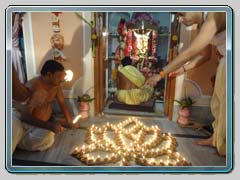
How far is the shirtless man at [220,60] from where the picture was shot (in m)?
1.73

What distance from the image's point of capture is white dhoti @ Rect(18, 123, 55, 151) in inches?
71.7

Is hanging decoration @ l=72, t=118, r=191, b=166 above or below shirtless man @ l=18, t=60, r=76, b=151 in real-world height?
below

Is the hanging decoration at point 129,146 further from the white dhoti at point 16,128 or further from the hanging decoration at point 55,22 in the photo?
the hanging decoration at point 55,22

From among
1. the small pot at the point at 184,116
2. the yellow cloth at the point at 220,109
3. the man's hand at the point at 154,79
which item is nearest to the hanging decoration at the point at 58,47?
the man's hand at the point at 154,79

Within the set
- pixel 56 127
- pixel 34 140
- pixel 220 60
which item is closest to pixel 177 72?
pixel 220 60

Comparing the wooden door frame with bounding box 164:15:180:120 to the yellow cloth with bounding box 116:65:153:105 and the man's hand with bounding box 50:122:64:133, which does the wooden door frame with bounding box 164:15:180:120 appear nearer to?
the yellow cloth with bounding box 116:65:153:105

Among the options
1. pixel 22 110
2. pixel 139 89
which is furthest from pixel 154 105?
pixel 22 110

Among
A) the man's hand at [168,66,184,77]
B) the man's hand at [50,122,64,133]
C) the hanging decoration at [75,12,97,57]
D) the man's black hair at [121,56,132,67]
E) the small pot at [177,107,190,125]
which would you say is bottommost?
the man's hand at [50,122,64,133]

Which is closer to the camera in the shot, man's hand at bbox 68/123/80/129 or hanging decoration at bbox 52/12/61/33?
hanging decoration at bbox 52/12/61/33

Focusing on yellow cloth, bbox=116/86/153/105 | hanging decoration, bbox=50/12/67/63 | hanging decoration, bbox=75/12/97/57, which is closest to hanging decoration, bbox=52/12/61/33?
hanging decoration, bbox=50/12/67/63

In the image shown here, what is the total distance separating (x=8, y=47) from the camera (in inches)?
69.4

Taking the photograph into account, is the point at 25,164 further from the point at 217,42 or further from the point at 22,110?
the point at 217,42

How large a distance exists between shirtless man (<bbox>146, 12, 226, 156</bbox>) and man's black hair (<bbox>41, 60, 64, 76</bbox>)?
554 millimetres

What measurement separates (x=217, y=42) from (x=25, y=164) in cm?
138
